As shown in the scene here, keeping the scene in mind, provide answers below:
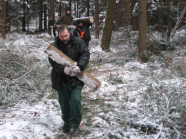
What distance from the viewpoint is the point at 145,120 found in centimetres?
330

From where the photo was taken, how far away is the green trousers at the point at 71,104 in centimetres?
316

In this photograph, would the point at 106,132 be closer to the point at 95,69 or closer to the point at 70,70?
the point at 70,70

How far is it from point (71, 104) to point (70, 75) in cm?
51

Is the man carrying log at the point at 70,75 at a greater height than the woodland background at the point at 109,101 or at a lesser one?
greater

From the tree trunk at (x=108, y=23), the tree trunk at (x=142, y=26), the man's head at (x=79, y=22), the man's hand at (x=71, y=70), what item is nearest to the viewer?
the man's hand at (x=71, y=70)

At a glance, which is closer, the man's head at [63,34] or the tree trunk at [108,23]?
the man's head at [63,34]

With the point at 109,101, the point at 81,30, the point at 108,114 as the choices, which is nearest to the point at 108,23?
the point at 81,30

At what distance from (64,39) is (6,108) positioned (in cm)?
226

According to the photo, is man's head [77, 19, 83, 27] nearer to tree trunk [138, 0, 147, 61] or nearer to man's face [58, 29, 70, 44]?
tree trunk [138, 0, 147, 61]

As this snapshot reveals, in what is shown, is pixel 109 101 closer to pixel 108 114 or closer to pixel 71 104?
pixel 108 114

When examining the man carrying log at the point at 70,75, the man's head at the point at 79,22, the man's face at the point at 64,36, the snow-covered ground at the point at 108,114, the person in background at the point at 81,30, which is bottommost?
the snow-covered ground at the point at 108,114

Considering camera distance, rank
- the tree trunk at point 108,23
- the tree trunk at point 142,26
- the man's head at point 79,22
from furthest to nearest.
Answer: the tree trunk at point 108,23 < the tree trunk at point 142,26 < the man's head at point 79,22

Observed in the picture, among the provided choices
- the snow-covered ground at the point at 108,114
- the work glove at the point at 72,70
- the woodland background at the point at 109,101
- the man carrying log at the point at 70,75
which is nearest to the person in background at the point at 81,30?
the woodland background at the point at 109,101

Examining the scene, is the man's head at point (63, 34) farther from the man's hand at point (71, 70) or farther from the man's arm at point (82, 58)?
the man's hand at point (71, 70)
